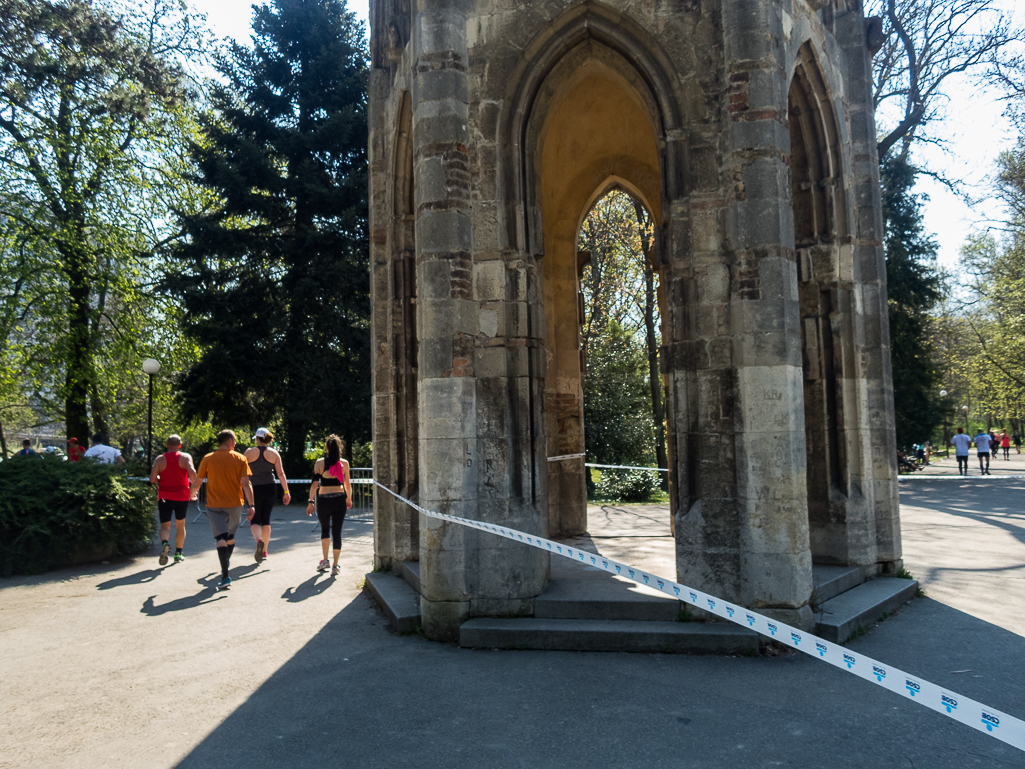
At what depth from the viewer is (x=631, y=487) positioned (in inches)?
645

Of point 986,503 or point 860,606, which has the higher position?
point 860,606

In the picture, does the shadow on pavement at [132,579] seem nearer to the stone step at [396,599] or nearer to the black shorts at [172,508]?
the black shorts at [172,508]

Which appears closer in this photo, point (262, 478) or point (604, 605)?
point (604, 605)

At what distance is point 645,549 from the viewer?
870 cm

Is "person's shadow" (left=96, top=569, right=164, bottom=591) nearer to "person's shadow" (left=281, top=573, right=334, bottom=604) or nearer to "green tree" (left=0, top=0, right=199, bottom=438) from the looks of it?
"person's shadow" (left=281, top=573, right=334, bottom=604)

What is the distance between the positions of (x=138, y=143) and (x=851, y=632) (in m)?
22.9

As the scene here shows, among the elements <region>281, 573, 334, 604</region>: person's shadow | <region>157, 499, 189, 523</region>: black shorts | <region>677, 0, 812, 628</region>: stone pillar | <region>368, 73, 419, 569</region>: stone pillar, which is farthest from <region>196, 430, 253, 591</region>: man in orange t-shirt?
<region>677, 0, 812, 628</region>: stone pillar

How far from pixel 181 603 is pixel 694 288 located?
6037 mm

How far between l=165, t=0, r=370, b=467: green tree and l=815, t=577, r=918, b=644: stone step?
14563 mm

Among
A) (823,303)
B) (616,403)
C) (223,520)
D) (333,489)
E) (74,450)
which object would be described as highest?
(823,303)

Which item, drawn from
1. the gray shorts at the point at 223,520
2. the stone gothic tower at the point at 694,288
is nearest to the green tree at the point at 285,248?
the gray shorts at the point at 223,520

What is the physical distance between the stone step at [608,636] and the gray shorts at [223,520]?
3860 millimetres

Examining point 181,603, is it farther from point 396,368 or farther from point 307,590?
point 396,368

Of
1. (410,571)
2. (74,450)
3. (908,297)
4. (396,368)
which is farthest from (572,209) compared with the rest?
(908,297)
